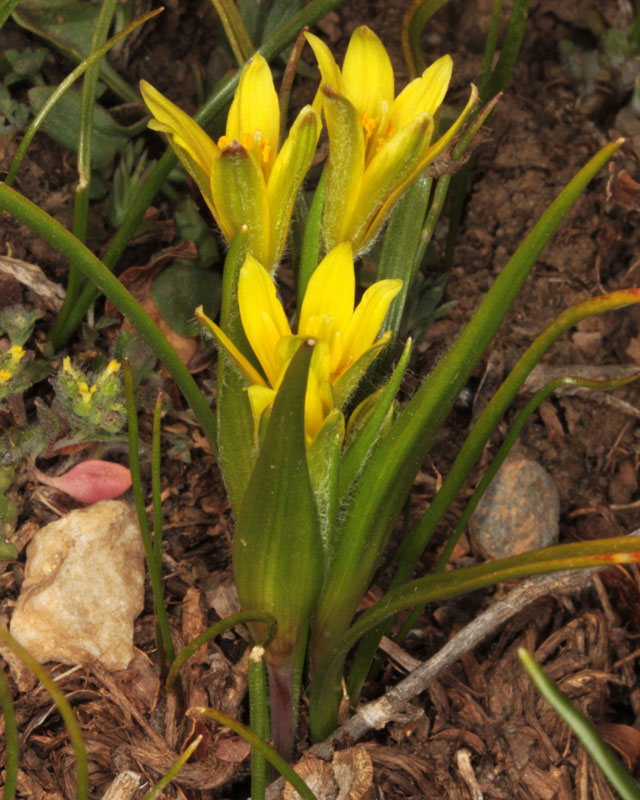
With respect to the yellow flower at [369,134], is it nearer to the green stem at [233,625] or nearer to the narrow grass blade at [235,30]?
the narrow grass blade at [235,30]

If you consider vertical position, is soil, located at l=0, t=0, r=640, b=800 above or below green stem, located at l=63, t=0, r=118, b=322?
below

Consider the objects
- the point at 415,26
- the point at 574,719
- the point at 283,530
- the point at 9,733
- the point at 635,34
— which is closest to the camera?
the point at 574,719

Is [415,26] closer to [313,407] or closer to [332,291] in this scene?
[332,291]

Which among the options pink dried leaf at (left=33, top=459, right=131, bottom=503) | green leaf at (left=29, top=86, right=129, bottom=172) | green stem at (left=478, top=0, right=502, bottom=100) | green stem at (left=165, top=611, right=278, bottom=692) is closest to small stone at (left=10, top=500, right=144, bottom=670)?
pink dried leaf at (left=33, top=459, right=131, bottom=503)

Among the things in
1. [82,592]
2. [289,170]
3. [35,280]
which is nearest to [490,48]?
[289,170]

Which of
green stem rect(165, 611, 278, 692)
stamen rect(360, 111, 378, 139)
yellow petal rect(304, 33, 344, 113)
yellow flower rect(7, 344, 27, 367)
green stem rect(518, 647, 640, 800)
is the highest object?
yellow petal rect(304, 33, 344, 113)

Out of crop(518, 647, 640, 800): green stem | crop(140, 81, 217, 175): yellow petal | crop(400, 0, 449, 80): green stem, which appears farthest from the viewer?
crop(400, 0, 449, 80): green stem

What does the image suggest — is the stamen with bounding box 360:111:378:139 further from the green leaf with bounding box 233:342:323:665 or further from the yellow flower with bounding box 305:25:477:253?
the green leaf with bounding box 233:342:323:665
